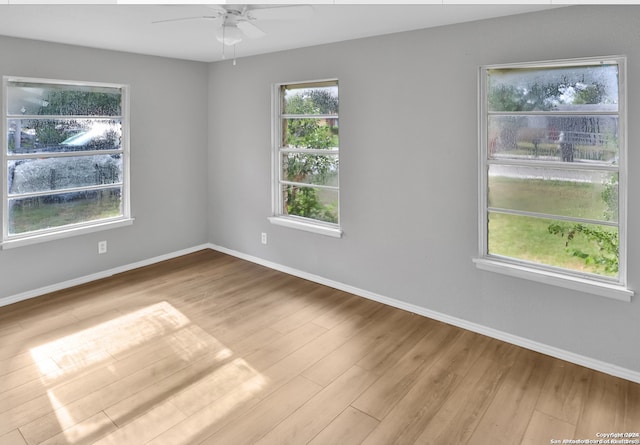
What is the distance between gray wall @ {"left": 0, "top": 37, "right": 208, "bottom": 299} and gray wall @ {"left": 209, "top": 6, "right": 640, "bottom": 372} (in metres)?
0.98

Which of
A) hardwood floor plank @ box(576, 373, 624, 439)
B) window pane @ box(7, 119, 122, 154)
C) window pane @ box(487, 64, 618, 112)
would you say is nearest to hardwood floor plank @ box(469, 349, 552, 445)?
hardwood floor plank @ box(576, 373, 624, 439)

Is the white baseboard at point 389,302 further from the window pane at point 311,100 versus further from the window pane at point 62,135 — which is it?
the window pane at point 311,100

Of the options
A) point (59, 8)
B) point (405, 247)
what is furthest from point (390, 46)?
point (59, 8)

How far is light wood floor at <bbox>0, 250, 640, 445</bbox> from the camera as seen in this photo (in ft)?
7.07

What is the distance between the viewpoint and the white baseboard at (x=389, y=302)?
8.87 ft

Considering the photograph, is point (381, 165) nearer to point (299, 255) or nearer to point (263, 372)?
point (299, 255)

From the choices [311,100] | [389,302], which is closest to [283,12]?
[311,100]

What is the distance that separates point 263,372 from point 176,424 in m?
0.63

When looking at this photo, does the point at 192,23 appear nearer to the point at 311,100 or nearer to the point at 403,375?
the point at 311,100

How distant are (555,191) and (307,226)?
223cm

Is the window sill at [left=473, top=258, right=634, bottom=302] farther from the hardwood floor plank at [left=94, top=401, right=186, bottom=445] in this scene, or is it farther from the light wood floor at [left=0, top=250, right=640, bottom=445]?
the hardwood floor plank at [left=94, top=401, right=186, bottom=445]

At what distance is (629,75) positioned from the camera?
8.00 feet

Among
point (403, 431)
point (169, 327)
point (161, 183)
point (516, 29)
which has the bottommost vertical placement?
point (403, 431)

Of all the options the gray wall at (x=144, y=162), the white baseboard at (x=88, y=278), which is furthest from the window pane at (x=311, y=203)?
the white baseboard at (x=88, y=278)
